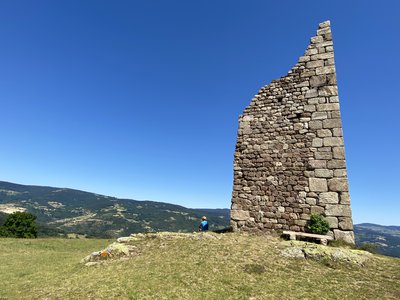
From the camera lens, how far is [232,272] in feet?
28.1

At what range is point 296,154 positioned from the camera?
13477 millimetres

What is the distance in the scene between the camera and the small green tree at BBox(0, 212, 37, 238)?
137 feet

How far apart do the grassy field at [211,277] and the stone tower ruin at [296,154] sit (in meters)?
2.21

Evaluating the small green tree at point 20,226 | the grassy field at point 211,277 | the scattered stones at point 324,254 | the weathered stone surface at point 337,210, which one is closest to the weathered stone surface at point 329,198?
the weathered stone surface at point 337,210

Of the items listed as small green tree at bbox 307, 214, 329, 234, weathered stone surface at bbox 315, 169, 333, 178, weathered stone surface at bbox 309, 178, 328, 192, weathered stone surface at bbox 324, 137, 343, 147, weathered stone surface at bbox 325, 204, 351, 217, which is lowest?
small green tree at bbox 307, 214, 329, 234

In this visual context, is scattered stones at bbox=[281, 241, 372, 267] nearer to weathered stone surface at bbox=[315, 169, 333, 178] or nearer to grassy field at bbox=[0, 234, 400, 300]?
grassy field at bbox=[0, 234, 400, 300]

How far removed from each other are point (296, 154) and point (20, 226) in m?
46.4

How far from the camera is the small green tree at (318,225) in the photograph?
11961mm

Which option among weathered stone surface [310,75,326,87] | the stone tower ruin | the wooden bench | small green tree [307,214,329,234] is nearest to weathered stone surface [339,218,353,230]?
the stone tower ruin

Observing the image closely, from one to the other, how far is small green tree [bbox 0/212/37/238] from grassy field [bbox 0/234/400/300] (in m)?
37.2

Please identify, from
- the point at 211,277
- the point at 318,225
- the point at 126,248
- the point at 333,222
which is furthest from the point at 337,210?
the point at 126,248

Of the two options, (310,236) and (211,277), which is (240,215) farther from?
(211,277)

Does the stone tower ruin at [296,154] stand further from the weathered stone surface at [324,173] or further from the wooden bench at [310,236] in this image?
the wooden bench at [310,236]

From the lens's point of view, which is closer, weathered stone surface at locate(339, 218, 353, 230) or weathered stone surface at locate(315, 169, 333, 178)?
weathered stone surface at locate(339, 218, 353, 230)
